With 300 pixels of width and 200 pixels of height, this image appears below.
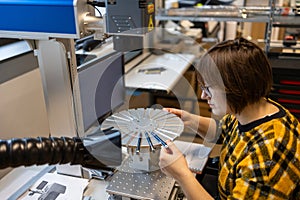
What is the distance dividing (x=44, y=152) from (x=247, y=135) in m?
0.64

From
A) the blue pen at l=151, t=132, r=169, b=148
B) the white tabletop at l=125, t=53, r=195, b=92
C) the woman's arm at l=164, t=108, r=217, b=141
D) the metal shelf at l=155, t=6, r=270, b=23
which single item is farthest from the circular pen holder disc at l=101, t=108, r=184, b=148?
the metal shelf at l=155, t=6, r=270, b=23

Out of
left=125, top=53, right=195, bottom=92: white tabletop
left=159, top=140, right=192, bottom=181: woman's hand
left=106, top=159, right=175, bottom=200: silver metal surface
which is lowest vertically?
left=125, top=53, right=195, bottom=92: white tabletop

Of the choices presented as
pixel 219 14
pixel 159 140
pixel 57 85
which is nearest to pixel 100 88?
pixel 57 85

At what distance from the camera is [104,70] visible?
1599 mm

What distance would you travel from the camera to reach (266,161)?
0.85 meters

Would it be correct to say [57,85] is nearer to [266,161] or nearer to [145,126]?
[145,126]

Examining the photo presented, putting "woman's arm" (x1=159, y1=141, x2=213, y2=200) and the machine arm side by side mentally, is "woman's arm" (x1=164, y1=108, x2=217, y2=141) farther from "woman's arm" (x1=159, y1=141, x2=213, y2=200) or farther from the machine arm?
the machine arm

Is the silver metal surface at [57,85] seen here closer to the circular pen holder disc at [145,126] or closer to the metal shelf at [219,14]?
the circular pen holder disc at [145,126]

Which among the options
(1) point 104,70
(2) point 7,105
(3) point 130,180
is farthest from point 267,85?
(2) point 7,105

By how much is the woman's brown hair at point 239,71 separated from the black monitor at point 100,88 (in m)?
0.59

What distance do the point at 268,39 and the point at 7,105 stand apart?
1732 mm

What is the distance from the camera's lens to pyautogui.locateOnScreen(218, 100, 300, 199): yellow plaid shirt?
0.84m

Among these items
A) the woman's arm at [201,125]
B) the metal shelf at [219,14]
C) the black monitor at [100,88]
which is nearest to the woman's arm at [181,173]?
the woman's arm at [201,125]

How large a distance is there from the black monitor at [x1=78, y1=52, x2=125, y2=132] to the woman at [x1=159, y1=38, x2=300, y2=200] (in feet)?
1.75
